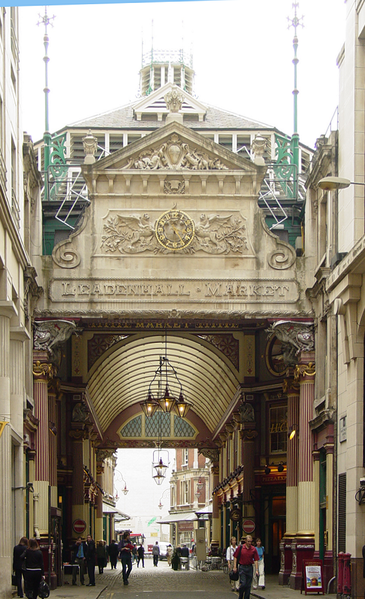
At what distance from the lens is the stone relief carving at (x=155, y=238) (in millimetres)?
31141

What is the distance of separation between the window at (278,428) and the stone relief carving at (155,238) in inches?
511

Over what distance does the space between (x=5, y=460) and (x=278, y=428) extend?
1946 cm

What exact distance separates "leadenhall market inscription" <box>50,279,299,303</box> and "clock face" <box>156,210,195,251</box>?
3.71ft

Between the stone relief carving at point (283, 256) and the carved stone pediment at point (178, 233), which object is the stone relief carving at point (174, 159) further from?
the stone relief carving at point (283, 256)

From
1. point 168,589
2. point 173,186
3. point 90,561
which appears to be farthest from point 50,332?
point 168,589

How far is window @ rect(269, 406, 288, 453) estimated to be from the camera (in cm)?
4238

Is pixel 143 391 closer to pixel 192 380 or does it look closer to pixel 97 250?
pixel 192 380

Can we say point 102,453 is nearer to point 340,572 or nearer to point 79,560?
point 79,560

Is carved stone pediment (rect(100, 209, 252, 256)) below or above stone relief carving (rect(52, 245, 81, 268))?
above

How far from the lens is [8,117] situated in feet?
87.2

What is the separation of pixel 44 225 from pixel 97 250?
329 cm

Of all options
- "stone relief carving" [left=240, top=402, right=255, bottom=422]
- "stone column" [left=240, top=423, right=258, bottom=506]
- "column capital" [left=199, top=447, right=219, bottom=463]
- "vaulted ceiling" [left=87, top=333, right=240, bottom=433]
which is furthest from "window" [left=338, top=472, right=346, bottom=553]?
"column capital" [left=199, top=447, right=219, bottom=463]

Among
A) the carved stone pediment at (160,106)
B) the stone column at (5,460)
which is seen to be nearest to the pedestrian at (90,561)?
the stone column at (5,460)

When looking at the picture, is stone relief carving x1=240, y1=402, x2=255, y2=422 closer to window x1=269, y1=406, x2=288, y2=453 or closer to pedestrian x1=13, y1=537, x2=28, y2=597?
window x1=269, y1=406, x2=288, y2=453
